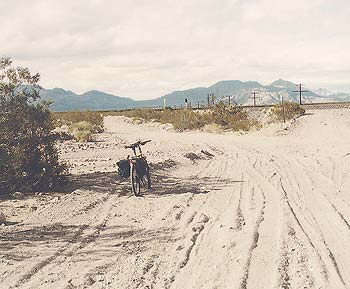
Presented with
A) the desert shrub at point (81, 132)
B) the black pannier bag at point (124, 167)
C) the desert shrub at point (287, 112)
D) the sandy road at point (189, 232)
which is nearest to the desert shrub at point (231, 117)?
the desert shrub at point (287, 112)

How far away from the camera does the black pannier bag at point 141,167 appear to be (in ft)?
45.7

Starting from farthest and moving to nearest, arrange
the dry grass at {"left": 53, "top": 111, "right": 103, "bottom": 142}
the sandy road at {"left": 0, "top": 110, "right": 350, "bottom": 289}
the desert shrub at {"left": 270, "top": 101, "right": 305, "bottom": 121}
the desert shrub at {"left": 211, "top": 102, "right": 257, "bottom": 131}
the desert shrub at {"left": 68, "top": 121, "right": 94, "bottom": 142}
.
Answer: the desert shrub at {"left": 211, "top": 102, "right": 257, "bottom": 131}
the desert shrub at {"left": 270, "top": 101, "right": 305, "bottom": 121}
the dry grass at {"left": 53, "top": 111, "right": 103, "bottom": 142}
the desert shrub at {"left": 68, "top": 121, "right": 94, "bottom": 142}
the sandy road at {"left": 0, "top": 110, "right": 350, "bottom": 289}

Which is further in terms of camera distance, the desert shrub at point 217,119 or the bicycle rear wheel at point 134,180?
the desert shrub at point 217,119

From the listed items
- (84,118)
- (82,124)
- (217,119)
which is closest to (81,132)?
(82,124)

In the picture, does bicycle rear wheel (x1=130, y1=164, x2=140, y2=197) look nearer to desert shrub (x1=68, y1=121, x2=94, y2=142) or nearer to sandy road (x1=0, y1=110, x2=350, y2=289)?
sandy road (x1=0, y1=110, x2=350, y2=289)

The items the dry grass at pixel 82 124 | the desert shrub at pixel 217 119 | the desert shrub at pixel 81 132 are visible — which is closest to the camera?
the desert shrub at pixel 81 132

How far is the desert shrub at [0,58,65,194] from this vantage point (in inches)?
523

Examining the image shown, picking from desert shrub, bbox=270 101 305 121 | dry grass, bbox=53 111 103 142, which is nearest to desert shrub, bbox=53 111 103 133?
dry grass, bbox=53 111 103 142

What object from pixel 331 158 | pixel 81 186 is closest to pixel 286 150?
pixel 331 158

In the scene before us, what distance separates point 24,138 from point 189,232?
619 centimetres

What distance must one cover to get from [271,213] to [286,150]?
1384 cm

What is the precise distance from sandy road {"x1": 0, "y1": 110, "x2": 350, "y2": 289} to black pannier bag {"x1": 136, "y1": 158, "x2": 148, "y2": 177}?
0.64m

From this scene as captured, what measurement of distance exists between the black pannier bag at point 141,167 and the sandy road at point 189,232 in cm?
64

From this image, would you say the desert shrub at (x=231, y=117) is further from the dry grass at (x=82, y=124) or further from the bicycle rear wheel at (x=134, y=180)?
the bicycle rear wheel at (x=134, y=180)
